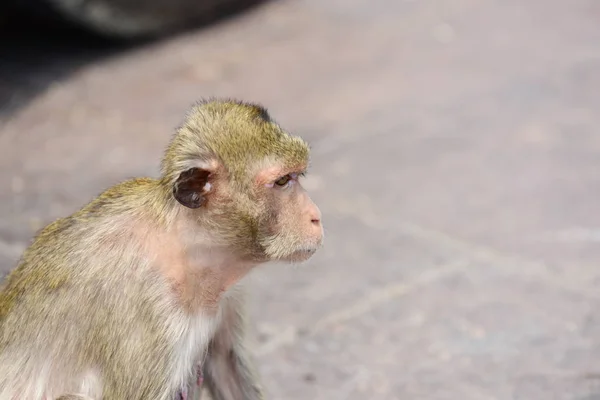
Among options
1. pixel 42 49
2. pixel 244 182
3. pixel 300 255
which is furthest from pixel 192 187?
pixel 42 49

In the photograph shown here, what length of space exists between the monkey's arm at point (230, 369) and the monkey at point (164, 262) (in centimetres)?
28

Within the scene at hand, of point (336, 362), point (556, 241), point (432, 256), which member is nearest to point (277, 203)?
point (336, 362)

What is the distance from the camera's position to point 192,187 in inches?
118

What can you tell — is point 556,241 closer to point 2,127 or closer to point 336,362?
point 336,362

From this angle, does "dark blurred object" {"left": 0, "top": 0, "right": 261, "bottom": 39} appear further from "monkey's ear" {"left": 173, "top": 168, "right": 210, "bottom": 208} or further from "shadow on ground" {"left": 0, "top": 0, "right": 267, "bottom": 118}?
"monkey's ear" {"left": 173, "top": 168, "right": 210, "bottom": 208}

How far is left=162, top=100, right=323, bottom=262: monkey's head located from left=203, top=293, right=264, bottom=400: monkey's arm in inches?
19.1

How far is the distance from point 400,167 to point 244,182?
3584 mm

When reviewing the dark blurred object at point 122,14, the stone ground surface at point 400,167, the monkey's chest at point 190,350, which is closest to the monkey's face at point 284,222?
the monkey's chest at point 190,350

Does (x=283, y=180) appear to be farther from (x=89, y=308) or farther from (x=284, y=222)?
(x=89, y=308)

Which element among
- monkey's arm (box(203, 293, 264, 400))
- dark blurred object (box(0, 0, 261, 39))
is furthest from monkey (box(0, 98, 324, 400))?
dark blurred object (box(0, 0, 261, 39))

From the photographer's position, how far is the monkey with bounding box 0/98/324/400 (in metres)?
3.02

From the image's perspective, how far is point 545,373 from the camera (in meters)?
4.35

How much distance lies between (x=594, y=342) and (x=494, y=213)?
57.6 inches

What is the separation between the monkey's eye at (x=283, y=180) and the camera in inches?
120
